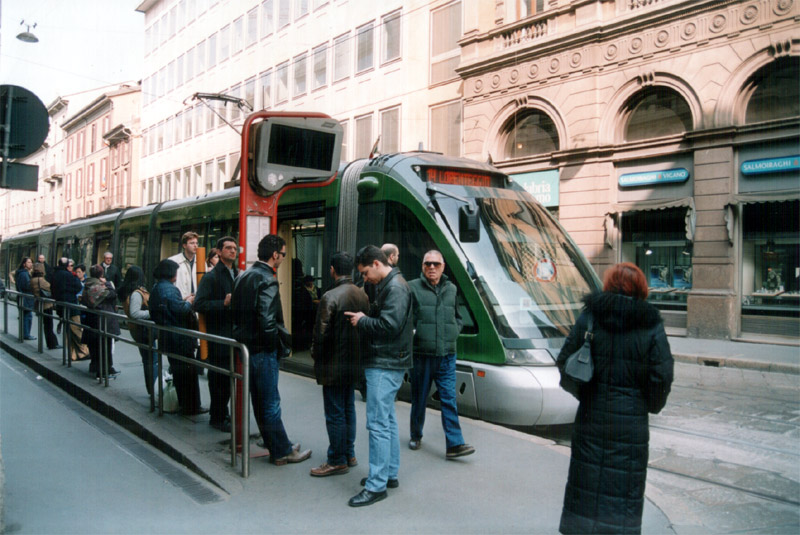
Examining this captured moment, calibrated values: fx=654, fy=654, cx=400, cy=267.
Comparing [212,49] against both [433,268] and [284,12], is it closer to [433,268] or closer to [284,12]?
[284,12]

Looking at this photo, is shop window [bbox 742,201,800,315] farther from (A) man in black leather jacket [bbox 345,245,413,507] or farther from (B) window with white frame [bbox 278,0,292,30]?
(B) window with white frame [bbox 278,0,292,30]

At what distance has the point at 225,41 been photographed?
2145cm

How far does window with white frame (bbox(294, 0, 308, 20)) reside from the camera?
69.0 feet

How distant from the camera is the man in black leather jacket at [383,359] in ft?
13.6

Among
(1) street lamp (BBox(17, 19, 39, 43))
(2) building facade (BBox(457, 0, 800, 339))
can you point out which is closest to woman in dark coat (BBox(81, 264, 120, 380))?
(1) street lamp (BBox(17, 19, 39, 43))

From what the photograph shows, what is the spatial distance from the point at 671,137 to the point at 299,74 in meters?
12.1

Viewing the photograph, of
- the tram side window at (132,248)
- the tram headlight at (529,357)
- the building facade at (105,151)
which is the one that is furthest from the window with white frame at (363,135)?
the building facade at (105,151)

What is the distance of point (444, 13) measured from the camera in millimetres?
20938

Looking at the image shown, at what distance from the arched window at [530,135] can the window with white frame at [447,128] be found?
182 cm

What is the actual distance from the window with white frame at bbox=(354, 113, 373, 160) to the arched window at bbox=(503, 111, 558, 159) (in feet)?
15.9

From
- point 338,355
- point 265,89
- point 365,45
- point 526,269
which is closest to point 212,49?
point 265,89

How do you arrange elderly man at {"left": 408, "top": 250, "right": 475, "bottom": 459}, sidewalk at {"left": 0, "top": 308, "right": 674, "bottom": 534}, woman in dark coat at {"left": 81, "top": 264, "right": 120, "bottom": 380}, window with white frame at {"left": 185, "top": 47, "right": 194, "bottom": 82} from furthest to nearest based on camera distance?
window with white frame at {"left": 185, "top": 47, "right": 194, "bottom": 82} < woman in dark coat at {"left": 81, "top": 264, "right": 120, "bottom": 380} < elderly man at {"left": 408, "top": 250, "right": 475, "bottom": 459} < sidewalk at {"left": 0, "top": 308, "right": 674, "bottom": 534}

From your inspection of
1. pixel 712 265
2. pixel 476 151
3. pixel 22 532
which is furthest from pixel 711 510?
pixel 476 151

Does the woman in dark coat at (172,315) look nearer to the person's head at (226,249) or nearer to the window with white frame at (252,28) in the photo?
the person's head at (226,249)
